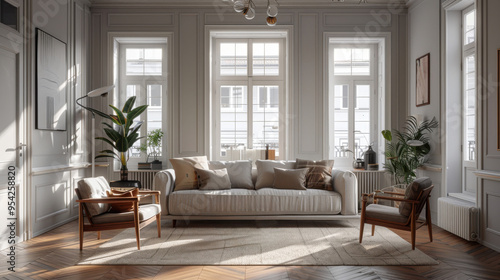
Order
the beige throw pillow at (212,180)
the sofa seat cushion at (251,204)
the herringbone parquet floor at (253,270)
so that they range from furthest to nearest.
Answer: the beige throw pillow at (212,180)
the sofa seat cushion at (251,204)
the herringbone parquet floor at (253,270)

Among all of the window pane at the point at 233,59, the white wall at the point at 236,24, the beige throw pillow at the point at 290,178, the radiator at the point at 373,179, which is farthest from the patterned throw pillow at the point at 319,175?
the window pane at the point at 233,59

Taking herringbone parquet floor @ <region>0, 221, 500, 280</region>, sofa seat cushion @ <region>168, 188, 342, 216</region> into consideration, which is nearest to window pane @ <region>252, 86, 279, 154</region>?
sofa seat cushion @ <region>168, 188, 342, 216</region>

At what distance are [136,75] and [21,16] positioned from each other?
2452mm

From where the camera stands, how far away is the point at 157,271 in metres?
3.32

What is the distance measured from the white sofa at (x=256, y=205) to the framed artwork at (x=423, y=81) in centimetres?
189

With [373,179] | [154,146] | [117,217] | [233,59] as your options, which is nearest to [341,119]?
[373,179]

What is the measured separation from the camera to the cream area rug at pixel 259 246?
3588mm

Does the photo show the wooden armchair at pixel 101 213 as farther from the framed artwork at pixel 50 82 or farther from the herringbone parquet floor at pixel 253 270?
the framed artwork at pixel 50 82

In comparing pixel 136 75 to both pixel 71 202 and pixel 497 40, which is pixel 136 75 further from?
pixel 497 40

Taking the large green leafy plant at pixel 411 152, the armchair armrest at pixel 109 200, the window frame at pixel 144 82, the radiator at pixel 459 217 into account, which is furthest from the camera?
the window frame at pixel 144 82

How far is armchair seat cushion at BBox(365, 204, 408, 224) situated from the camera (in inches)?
156

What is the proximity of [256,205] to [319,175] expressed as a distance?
103 centimetres

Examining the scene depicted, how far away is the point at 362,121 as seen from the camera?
6.80 m

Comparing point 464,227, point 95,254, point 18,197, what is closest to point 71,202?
point 18,197
